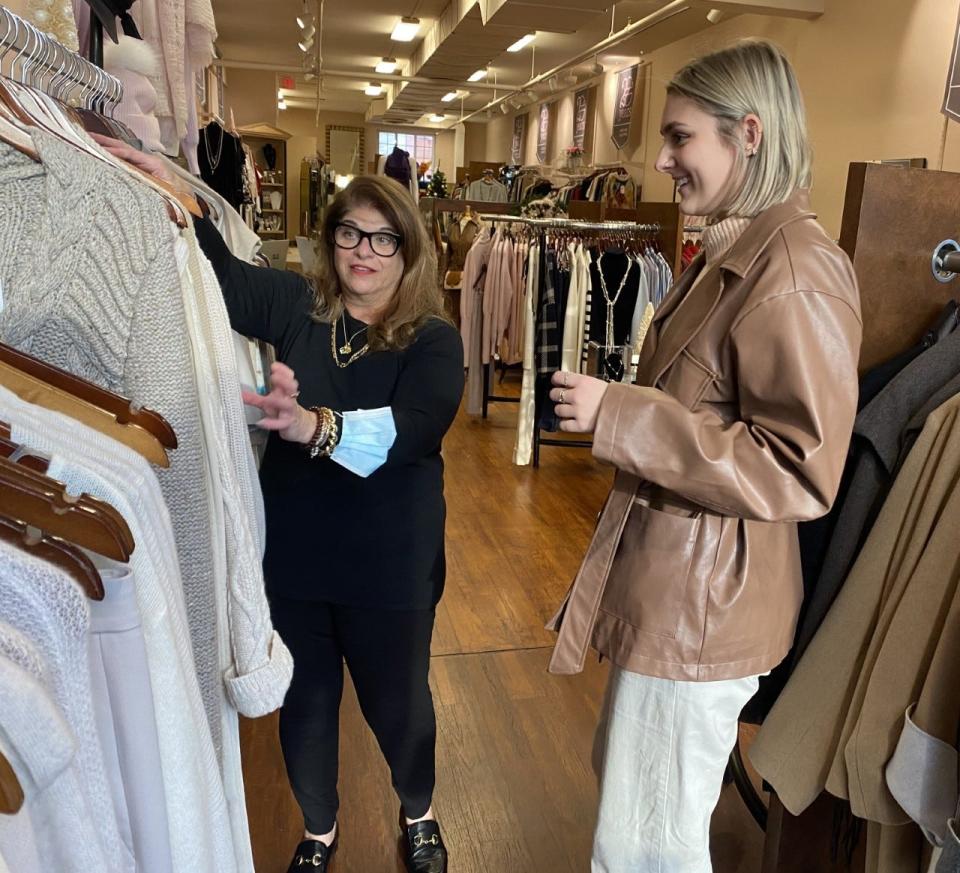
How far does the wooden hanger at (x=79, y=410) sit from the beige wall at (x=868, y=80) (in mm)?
4122

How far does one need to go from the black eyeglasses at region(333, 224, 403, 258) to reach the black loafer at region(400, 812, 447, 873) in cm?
129

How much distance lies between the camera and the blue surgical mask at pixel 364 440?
137 cm

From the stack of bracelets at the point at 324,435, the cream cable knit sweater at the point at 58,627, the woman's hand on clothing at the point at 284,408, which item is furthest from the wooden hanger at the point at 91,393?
the stack of bracelets at the point at 324,435

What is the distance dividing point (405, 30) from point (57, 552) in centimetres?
1114

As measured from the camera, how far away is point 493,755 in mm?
2350

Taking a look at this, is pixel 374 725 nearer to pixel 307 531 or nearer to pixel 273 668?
pixel 307 531

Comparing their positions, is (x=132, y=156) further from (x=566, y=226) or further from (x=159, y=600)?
(x=566, y=226)

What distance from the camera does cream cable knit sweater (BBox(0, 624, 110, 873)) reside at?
1.47 ft

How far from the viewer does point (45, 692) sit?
466mm

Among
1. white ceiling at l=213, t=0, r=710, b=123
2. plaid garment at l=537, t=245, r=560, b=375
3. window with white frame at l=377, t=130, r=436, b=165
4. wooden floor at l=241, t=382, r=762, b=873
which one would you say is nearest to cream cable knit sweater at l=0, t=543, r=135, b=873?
wooden floor at l=241, t=382, r=762, b=873

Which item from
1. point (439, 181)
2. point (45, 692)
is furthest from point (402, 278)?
point (439, 181)

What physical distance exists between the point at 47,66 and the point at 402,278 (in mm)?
837

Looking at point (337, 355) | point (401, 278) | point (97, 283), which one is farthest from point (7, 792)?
point (401, 278)

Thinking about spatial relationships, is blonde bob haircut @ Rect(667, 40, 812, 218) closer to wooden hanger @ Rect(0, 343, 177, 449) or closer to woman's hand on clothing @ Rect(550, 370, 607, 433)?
woman's hand on clothing @ Rect(550, 370, 607, 433)
